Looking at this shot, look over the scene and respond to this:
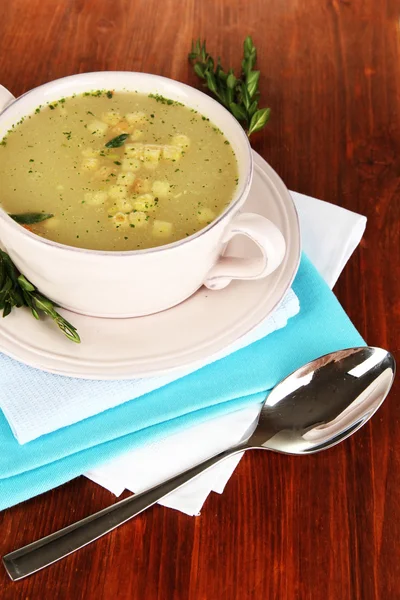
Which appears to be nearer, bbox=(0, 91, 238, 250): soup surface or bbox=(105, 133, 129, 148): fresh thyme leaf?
bbox=(0, 91, 238, 250): soup surface

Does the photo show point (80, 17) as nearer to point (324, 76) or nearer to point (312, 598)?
point (324, 76)

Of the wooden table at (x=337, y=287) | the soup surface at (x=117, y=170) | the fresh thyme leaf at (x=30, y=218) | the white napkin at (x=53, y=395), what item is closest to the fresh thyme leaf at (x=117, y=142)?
the soup surface at (x=117, y=170)

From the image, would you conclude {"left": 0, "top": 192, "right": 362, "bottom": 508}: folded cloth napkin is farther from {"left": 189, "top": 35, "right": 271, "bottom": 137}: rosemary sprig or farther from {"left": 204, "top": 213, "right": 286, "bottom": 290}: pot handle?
{"left": 189, "top": 35, "right": 271, "bottom": 137}: rosemary sprig

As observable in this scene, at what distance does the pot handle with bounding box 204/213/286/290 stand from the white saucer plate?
0.04 m

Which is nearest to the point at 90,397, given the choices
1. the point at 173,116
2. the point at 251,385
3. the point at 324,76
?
the point at 251,385

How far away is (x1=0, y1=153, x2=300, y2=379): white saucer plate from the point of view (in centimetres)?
105

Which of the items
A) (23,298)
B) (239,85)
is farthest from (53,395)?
(239,85)

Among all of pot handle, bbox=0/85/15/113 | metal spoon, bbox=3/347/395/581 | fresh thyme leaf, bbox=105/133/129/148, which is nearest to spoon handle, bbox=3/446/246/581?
metal spoon, bbox=3/347/395/581

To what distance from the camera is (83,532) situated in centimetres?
98

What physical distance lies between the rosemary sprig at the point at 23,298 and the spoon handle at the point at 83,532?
0.82 ft

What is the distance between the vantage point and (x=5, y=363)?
1.10 m

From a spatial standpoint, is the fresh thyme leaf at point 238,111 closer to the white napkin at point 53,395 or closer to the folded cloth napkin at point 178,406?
the folded cloth napkin at point 178,406

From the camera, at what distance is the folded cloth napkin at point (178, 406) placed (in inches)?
40.8

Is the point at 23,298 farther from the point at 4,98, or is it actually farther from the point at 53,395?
the point at 4,98
